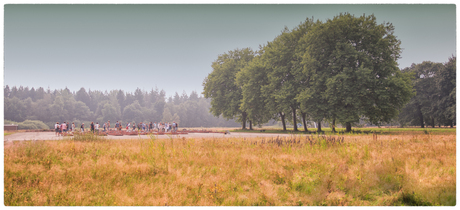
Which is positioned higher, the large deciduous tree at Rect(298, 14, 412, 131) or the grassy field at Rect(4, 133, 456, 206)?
the large deciduous tree at Rect(298, 14, 412, 131)

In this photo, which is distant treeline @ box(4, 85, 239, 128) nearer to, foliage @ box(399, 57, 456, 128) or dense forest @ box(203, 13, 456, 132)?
dense forest @ box(203, 13, 456, 132)

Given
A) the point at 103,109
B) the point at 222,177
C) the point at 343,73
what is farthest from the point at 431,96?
the point at 103,109

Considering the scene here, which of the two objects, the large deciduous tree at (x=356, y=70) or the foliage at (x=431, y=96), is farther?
the foliage at (x=431, y=96)

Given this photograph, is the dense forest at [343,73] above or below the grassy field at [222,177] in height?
Result: above

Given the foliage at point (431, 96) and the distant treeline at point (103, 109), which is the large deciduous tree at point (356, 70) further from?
the distant treeline at point (103, 109)

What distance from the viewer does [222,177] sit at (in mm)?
7152

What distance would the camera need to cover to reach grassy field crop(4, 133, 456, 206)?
19.3 feet

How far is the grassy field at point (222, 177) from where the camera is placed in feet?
19.3

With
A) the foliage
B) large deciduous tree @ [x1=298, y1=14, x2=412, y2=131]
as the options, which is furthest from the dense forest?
the foliage

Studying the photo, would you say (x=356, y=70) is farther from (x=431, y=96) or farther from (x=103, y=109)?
(x=103, y=109)

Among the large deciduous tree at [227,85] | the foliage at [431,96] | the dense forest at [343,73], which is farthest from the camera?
the large deciduous tree at [227,85]

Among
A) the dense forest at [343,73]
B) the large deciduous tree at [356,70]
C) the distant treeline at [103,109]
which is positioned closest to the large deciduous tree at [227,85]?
the dense forest at [343,73]

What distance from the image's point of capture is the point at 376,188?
21.3ft

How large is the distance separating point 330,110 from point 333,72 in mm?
4422
